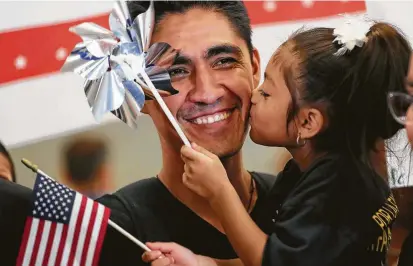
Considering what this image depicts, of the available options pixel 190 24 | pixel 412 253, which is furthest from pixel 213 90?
pixel 412 253

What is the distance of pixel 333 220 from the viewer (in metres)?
1.21

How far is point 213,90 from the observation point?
1337 mm

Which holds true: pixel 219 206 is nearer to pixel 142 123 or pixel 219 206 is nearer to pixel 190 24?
pixel 142 123

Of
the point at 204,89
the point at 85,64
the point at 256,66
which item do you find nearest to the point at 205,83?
the point at 204,89

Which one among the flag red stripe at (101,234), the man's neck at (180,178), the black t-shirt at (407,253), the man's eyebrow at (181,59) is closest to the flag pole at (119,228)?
the flag red stripe at (101,234)

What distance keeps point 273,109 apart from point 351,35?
0.69 feet

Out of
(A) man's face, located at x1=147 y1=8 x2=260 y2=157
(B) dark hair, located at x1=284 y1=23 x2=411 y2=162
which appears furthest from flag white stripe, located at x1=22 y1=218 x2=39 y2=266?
(B) dark hair, located at x1=284 y1=23 x2=411 y2=162

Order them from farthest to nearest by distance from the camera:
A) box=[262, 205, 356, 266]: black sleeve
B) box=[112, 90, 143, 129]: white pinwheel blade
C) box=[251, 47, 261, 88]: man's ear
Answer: box=[251, 47, 261, 88]: man's ear
box=[112, 90, 143, 129]: white pinwheel blade
box=[262, 205, 356, 266]: black sleeve

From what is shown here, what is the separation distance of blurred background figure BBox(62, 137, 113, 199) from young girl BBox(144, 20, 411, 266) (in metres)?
0.18

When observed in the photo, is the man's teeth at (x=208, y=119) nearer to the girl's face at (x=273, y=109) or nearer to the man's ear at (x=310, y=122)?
the girl's face at (x=273, y=109)

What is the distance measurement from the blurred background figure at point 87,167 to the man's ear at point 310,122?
1.35 feet

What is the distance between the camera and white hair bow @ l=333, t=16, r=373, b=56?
4.05 ft

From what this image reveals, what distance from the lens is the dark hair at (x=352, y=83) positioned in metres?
1.24

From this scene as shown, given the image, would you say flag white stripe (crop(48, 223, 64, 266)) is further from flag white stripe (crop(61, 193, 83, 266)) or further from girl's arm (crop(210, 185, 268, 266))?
girl's arm (crop(210, 185, 268, 266))
